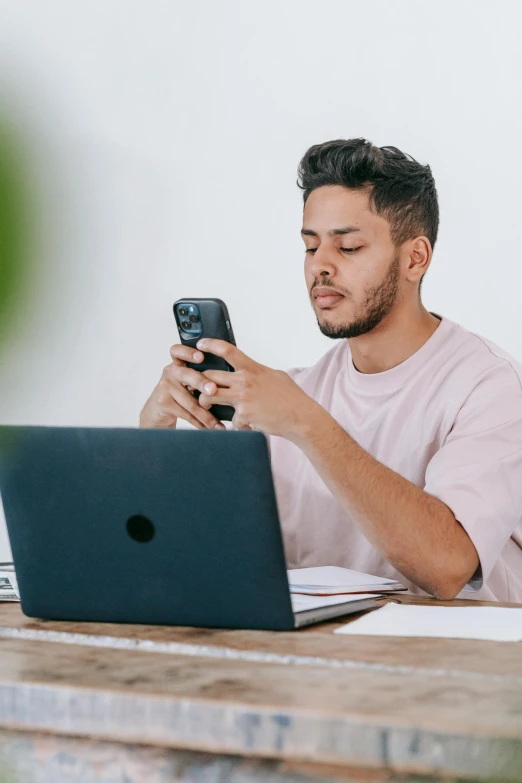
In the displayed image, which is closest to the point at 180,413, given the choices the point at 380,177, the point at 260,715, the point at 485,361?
the point at 485,361

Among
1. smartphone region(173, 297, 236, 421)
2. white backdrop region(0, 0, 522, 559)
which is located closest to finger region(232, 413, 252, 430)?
smartphone region(173, 297, 236, 421)

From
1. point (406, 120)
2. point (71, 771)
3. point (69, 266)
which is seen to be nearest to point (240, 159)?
point (406, 120)

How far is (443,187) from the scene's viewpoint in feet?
8.46

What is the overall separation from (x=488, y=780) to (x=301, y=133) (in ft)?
8.04

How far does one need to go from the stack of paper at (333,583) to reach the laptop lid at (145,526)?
0.62ft

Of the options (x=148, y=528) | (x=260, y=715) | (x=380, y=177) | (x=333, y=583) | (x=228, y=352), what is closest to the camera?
(x=260, y=715)

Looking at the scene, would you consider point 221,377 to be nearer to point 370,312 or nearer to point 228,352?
point 228,352

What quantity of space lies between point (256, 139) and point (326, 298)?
45.3 inches

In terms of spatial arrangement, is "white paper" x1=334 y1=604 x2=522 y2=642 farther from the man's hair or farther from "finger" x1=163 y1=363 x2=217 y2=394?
the man's hair

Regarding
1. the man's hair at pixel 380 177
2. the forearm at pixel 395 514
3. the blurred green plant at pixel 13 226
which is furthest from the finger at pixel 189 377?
the blurred green plant at pixel 13 226

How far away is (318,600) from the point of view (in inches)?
41.7

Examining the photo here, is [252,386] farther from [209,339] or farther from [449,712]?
[449,712]

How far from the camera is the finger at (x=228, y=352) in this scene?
1.41 m

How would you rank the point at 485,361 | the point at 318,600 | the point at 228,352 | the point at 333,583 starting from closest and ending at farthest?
1. the point at 318,600
2. the point at 333,583
3. the point at 228,352
4. the point at 485,361
